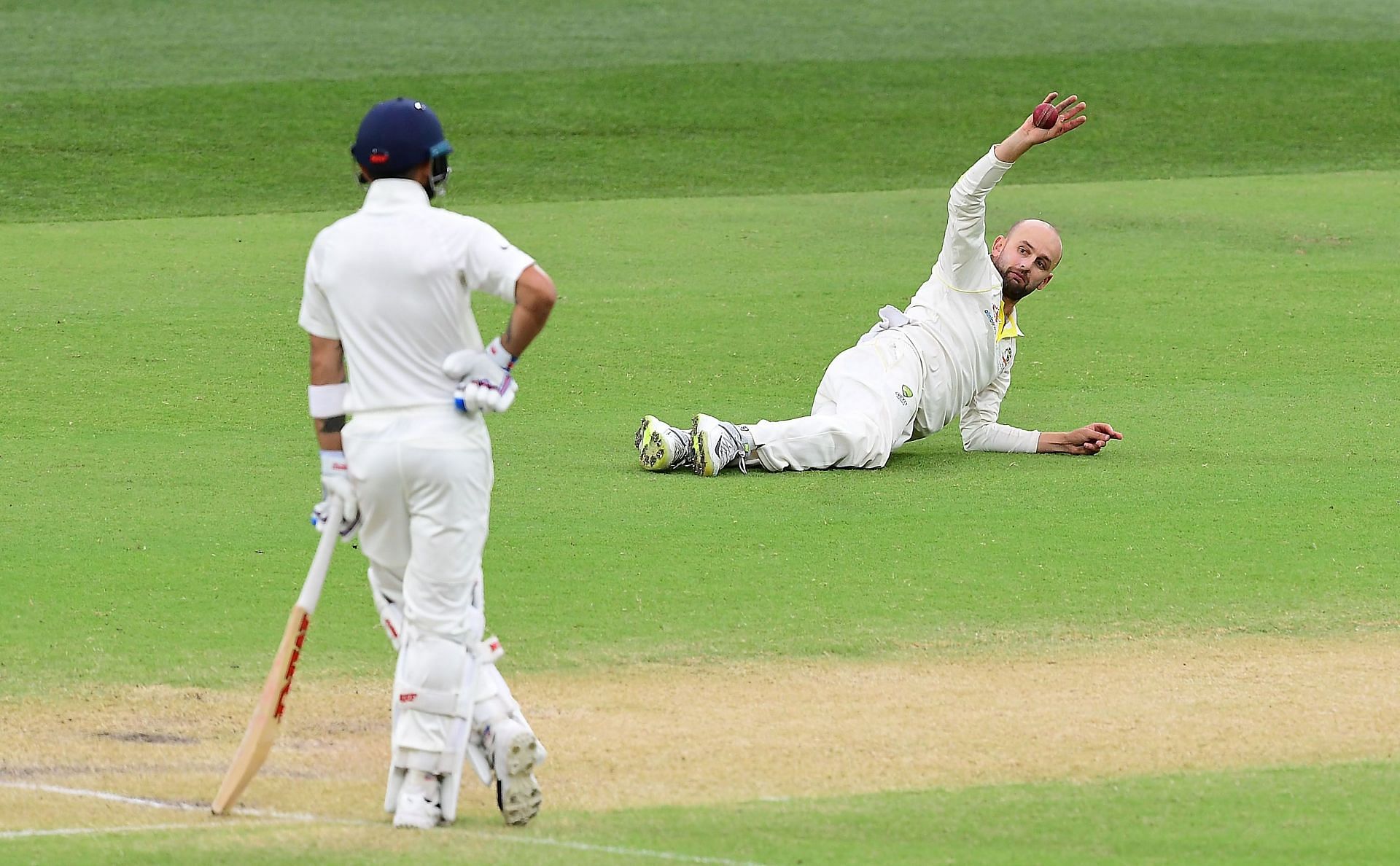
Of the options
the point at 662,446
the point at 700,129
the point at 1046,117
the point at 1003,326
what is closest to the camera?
the point at 1046,117

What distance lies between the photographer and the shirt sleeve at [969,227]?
30.1 feet

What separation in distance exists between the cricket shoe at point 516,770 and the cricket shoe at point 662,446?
4259 mm

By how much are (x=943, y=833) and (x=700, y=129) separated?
700 inches

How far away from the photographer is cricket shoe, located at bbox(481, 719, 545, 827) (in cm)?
512

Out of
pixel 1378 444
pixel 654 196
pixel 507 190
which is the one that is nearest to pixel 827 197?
pixel 654 196

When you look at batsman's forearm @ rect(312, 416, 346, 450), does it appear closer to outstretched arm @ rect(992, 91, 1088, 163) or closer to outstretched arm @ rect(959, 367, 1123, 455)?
outstretched arm @ rect(992, 91, 1088, 163)

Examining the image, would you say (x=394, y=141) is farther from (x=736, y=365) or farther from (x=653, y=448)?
(x=736, y=365)

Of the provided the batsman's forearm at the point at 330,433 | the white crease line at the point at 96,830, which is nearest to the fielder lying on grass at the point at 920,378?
the batsman's forearm at the point at 330,433

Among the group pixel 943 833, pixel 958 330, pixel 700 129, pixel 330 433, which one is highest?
pixel 700 129

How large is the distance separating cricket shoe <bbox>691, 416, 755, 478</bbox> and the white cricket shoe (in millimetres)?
4415

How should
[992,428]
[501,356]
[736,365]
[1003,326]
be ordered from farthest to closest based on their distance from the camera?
[736,365] < [992,428] < [1003,326] < [501,356]

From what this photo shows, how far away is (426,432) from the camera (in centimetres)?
513

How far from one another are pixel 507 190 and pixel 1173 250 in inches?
281

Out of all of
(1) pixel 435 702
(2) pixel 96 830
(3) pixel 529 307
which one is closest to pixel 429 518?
(1) pixel 435 702
